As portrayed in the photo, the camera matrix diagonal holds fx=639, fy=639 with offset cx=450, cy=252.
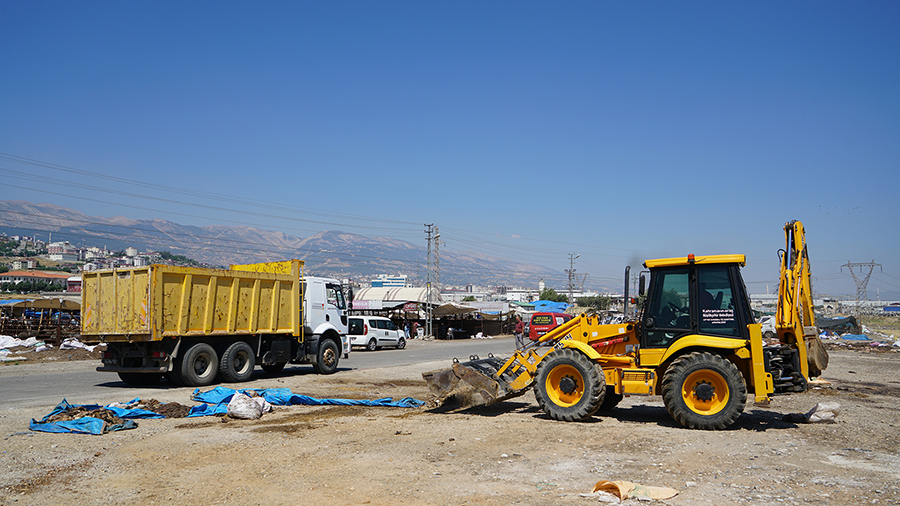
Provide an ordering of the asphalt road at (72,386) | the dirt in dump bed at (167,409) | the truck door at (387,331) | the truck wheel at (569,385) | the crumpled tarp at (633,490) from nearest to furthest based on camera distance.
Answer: the crumpled tarp at (633,490), the truck wheel at (569,385), the dirt in dump bed at (167,409), the asphalt road at (72,386), the truck door at (387,331)

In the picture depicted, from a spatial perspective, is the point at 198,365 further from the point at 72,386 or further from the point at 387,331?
the point at 387,331

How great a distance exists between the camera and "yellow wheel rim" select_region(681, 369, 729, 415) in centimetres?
926

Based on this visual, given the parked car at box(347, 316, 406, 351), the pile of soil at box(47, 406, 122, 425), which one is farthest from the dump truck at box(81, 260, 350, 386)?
the parked car at box(347, 316, 406, 351)

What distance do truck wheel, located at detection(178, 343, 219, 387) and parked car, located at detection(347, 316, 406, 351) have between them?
18.5 metres

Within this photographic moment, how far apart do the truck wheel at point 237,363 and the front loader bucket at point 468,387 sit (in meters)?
6.88

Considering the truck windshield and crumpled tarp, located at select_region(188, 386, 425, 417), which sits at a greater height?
the truck windshield

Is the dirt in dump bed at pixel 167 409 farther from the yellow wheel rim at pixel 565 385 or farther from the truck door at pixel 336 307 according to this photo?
the truck door at pixel 336 307

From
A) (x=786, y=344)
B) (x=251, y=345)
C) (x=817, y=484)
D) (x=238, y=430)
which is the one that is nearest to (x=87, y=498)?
(x=238, y=430)

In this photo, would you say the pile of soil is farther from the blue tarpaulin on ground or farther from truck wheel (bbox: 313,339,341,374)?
truck wheel (bbox: 313,339,341,374)

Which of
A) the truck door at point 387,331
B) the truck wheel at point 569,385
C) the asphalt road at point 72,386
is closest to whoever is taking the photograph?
the truck wheel at point 569,385

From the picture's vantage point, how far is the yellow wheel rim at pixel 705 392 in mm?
9263

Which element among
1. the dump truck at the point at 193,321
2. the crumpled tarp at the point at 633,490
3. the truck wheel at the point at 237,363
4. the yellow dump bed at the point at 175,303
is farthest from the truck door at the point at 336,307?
the crumpled tarp at the point at 633,490

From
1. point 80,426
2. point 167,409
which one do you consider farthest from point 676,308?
point 80,426

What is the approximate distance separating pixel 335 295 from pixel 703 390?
12936 millimetres
